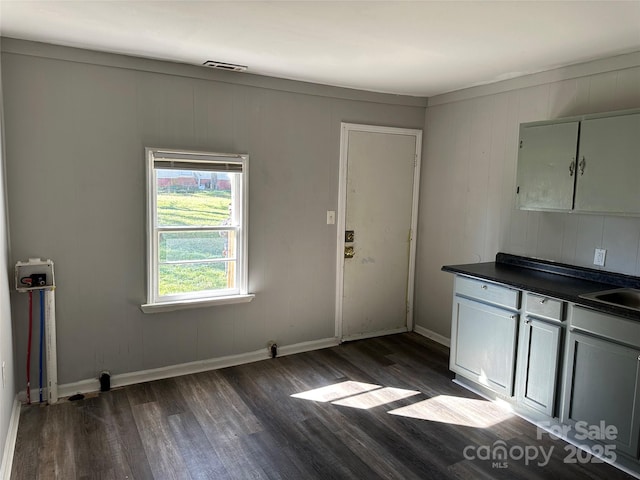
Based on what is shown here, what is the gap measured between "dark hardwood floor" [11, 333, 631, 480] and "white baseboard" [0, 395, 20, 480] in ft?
0.13

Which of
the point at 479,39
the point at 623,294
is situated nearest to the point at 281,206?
the point at 479,39

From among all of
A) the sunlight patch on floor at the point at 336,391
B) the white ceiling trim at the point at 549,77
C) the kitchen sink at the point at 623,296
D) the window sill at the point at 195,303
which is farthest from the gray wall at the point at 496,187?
the window sill at the point at 195,303

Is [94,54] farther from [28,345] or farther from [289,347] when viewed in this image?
[289,347]

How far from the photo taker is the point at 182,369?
12.0 feet

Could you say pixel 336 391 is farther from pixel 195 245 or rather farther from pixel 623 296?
pixel 623 296

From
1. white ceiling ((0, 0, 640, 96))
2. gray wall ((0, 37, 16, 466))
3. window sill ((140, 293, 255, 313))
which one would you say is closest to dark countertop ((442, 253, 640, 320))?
white ceiling ((0, 0, 640, 96))

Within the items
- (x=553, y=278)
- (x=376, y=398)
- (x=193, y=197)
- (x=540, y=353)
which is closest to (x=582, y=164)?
(x=553, y=278)

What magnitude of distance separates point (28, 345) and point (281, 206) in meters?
2.08

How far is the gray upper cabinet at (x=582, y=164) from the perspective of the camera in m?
2.73

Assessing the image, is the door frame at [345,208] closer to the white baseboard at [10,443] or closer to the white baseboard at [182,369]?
the white baseboard at [182,369]

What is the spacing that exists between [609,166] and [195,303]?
298cm

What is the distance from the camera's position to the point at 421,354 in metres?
4.20

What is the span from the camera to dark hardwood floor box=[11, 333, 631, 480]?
2523mm

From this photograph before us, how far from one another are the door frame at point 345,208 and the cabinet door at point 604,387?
2.08 m
